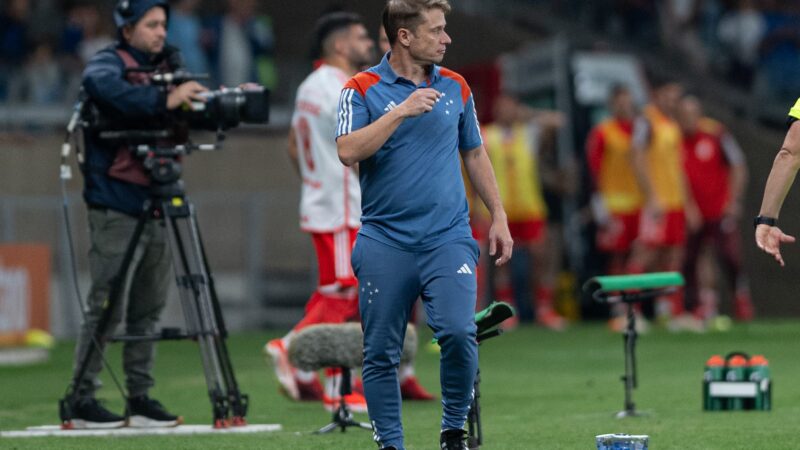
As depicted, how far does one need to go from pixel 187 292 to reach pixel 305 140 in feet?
6.79

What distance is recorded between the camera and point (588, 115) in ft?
71.7

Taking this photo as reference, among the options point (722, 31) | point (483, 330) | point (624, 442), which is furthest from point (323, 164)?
point (722, 31)

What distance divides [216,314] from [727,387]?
10.8ft

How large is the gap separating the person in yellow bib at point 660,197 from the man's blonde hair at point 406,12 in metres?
11.6

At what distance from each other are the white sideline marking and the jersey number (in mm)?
2124

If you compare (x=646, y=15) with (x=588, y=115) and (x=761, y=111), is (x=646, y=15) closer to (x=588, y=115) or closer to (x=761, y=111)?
(x=761, y=111)

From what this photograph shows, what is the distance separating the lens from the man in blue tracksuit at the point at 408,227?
7.79m

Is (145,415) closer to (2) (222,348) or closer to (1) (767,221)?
(2) (222,348)

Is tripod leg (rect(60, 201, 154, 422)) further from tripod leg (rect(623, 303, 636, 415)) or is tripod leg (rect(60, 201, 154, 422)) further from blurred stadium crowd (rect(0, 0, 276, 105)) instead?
blurred stadium crowd (rect(0, 0, 276, 105))

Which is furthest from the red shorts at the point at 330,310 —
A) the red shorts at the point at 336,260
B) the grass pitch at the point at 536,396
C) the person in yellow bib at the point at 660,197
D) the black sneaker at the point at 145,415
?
the person in yellow bib at the point at 660,197

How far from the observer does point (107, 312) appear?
32.8 ft

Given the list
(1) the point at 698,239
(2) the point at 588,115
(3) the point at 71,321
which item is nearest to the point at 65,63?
(3) the point at 71,321

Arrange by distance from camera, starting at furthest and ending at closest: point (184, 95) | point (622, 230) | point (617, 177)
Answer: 1. point (622, 230)
2. point (617, 177)
3. point (184, 95)

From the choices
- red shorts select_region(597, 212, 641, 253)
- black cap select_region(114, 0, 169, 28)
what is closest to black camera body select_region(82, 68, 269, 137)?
black cap select_region(114, 0, 169, 28)
